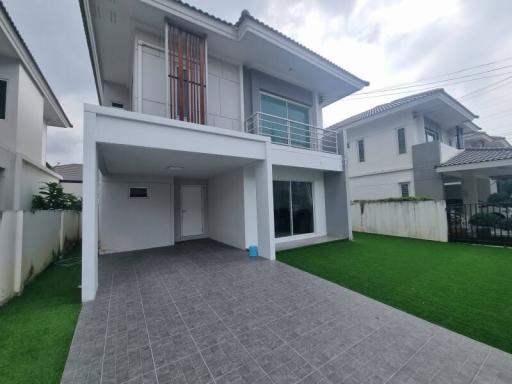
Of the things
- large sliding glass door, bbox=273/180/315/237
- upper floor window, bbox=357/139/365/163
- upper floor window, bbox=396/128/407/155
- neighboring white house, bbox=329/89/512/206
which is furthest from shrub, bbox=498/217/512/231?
upper floor window, bbox=357/139/365/163

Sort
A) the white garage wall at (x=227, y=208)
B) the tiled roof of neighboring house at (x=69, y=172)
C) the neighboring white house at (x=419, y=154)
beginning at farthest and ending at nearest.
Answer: the tiled roof of neighboring house at (x=69, y=172) → the neighboring white house at (x=419, y=154) → the white garage wall at (x=227, y=208)

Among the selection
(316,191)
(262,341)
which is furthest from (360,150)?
(262,341)

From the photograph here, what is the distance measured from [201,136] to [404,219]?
8225 mm

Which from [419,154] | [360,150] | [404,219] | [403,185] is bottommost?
[404,219]

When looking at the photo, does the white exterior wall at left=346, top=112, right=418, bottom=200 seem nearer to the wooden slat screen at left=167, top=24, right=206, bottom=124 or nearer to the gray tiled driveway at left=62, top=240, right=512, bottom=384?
the gray tiled driveway at left=62, top=240, right=512, bottom=384

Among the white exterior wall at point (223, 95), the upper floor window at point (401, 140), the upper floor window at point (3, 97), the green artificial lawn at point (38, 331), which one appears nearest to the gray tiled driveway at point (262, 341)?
the green artificial lawn at point (38, 331)

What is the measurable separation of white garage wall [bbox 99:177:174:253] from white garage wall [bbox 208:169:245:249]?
1.56 meters

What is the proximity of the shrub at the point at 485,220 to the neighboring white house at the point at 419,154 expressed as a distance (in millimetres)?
2332

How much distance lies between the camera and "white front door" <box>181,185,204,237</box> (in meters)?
8.18

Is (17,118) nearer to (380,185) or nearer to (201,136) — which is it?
(201,136)

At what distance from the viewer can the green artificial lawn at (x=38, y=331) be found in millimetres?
1940

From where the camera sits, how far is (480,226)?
6.97 m

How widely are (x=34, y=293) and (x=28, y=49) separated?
6.34 meters

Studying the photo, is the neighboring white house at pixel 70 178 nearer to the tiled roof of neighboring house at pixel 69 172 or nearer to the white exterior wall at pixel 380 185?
the tiled roof of neighboring house at pixel 69 172
